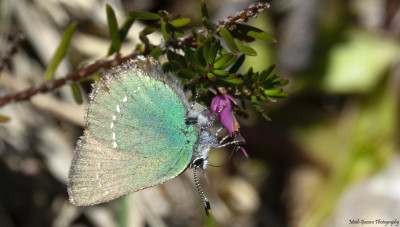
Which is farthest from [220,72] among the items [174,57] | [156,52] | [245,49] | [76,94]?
[76,94]

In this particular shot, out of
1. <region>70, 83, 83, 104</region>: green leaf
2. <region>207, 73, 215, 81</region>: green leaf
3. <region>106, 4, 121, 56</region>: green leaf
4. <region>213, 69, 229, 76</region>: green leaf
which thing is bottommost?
<region>70, 83, 83, 104</region>: green leaf

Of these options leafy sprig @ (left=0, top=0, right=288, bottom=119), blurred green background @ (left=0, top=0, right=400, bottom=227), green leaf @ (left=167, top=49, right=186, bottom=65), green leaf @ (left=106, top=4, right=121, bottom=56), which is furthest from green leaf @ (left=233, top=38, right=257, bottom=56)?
blurred green background @ (left=0, top=0, right=400, bottom=227)

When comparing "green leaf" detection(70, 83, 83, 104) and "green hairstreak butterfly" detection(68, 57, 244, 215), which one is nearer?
"green hairstreak butterfly" detection(68, 57, 244, 215)

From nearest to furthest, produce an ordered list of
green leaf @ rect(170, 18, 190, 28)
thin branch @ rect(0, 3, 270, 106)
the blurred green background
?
thin branch @ rect(0, 3, 270, 106) < green leaf @ rect(170, 18, 190, 28) < the blurred green background

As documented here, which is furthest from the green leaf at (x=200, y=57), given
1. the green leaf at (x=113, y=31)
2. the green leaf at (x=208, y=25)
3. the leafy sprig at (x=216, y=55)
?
the green leaf at (x=113, y=31)

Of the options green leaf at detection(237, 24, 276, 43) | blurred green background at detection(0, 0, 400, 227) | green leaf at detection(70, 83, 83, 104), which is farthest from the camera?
blurred green background at detection(0, 0, 400, 227)

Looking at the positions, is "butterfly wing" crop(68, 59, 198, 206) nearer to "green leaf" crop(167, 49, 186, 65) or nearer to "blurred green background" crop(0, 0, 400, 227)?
"green leaf" crop(167, 49, 186, 65)

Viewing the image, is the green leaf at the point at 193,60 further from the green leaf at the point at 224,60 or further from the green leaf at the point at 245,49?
the green leaf at the point at 245,49
